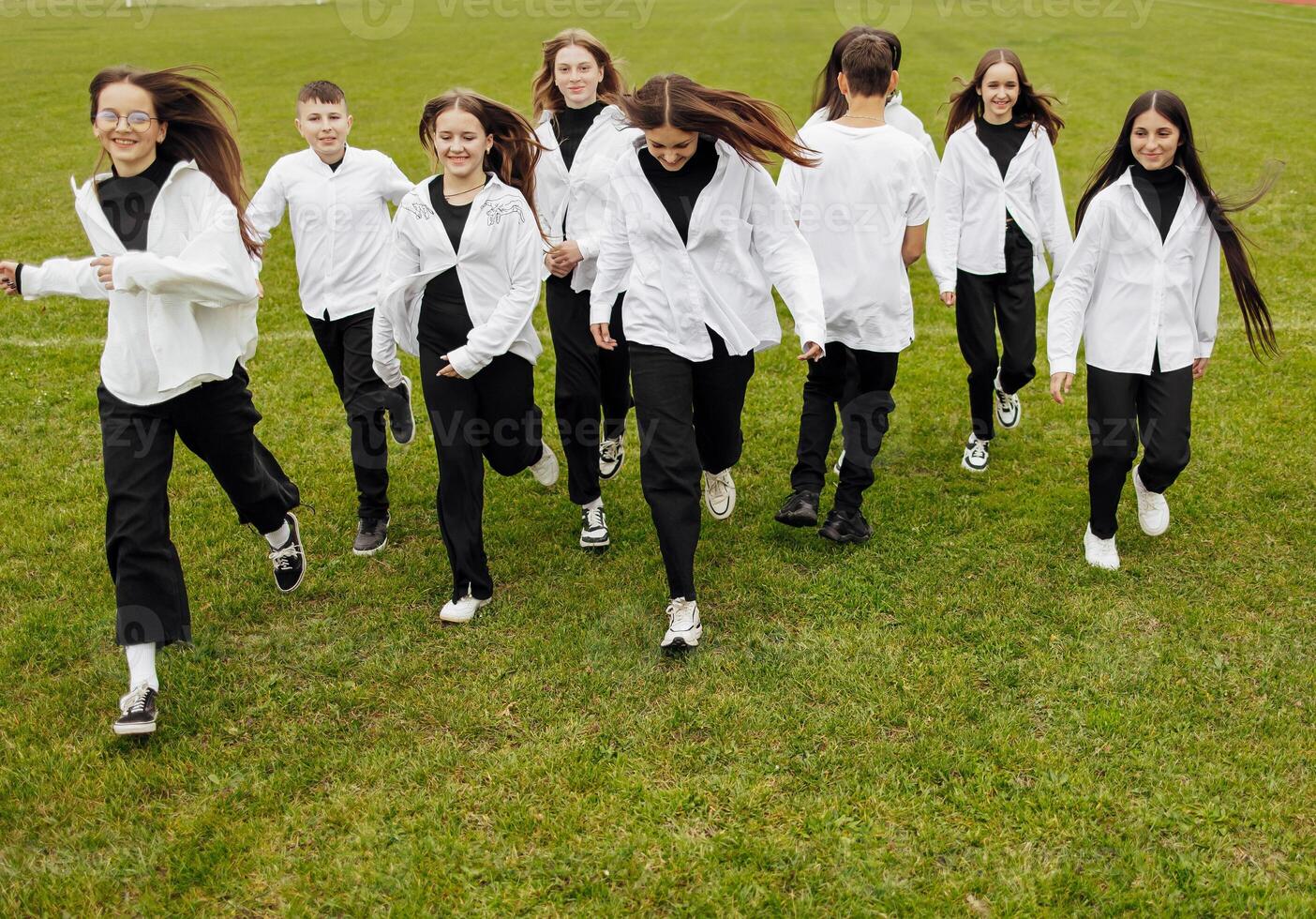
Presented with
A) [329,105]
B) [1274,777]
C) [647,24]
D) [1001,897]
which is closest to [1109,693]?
[1274,777]

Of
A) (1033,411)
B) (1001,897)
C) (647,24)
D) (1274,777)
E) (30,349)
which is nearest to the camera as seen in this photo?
(1001,897)

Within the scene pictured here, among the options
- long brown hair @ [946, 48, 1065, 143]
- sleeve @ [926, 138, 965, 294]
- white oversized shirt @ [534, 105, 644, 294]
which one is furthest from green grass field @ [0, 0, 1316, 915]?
long brown hair @ [946, 48, 1065, 143]

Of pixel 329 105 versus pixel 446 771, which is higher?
pixel 329 105

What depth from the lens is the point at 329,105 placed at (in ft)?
18.6

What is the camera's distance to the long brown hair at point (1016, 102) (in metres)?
6.21

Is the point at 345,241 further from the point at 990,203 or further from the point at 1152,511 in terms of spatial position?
the point at 1152,511

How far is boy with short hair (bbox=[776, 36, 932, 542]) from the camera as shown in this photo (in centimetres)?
540

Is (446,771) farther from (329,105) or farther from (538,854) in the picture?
(329,105)

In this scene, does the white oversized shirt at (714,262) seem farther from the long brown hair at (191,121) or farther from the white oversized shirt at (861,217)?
the long brown hair at (191,121)

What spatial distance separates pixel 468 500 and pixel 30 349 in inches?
208

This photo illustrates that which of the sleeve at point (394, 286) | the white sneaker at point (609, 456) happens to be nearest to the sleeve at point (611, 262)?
the sleeve at point (394, 286)

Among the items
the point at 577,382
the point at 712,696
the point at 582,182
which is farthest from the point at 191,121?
the point at 712,696

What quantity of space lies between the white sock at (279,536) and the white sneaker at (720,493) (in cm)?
201

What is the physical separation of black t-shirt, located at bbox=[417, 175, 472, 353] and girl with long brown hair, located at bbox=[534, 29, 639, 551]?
0.61 metres
